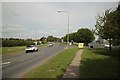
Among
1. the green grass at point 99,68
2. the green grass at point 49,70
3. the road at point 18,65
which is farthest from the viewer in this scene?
the road at point 18,65

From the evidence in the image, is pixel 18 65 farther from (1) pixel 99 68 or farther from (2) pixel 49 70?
(1) pixel 99 68

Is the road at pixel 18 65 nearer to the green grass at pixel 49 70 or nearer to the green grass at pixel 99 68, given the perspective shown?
the green grass at pixel 49 70

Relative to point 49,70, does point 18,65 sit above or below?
below

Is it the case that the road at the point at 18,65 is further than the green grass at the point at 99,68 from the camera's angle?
Yes

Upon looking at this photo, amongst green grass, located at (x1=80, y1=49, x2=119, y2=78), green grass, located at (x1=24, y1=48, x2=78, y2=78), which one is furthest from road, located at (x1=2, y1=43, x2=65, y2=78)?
green grass, located at (x1=80, y1=49, x2=119, y2=78)

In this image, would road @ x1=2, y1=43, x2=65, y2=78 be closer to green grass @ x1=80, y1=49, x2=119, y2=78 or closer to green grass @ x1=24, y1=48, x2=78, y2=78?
green grass @ x1=24, y1=48, x2=78, y2=78

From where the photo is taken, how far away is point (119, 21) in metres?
24.3

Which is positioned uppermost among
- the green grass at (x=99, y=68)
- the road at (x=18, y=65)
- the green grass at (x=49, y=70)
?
the green grass at (x=99, y=68)

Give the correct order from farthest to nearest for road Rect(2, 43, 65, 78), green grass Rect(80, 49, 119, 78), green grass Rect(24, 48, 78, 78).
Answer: road Rect(2, 43, 65, 78) → green grass Rect(24, 48, 78, 78) → green grass Rect(80, 49, 119, 78)

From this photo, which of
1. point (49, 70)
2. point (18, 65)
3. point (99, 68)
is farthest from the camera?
point (18, 65)

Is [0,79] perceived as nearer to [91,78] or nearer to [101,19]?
[91,78]

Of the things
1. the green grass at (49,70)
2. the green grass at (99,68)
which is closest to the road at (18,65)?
the green grass at (49,70)

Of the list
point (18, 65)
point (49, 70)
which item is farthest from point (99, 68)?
point (18, 65)

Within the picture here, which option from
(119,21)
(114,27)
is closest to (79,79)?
(119,21)
